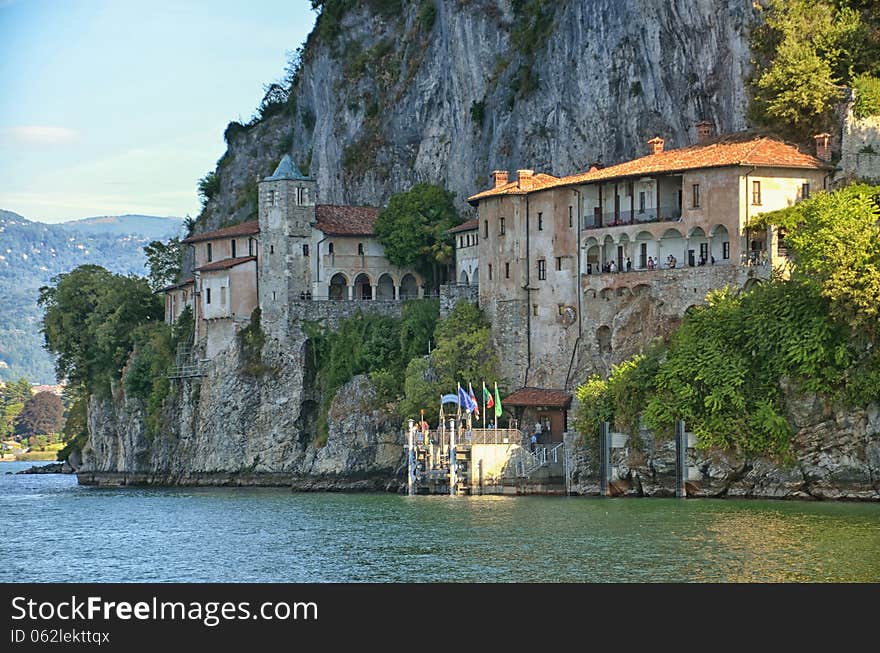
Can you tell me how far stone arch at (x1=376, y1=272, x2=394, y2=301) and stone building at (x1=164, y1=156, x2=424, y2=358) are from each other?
54 millimetres

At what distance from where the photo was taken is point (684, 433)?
72.7 meters

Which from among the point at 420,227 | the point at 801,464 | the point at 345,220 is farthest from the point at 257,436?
the point at 801,464

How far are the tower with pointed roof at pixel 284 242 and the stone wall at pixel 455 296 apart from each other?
34.1 feet

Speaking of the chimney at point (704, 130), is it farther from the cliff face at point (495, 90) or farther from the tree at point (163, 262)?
the tree at point (163, 262)

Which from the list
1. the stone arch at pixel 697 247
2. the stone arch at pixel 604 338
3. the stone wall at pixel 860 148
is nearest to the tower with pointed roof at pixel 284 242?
the stone arch at pixel 604 338

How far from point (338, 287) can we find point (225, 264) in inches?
242

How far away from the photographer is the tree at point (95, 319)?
376 ft

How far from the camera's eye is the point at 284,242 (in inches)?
3890

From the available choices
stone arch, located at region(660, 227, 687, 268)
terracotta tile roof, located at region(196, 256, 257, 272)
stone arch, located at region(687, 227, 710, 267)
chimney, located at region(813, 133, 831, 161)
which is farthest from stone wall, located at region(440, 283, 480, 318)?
chimney, located at region(813, 133, 831, 161)

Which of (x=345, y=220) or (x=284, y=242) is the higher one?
(x=345, y=220)

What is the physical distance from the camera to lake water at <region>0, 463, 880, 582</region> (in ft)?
171

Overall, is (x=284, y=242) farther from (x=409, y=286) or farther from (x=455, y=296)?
(x=455, y=296)
